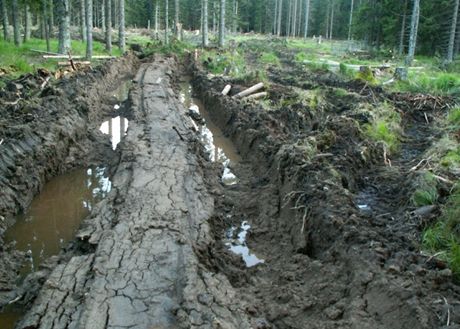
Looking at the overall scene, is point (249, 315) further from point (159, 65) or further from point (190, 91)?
point (159, 65)

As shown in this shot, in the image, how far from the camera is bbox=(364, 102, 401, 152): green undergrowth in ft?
32.7

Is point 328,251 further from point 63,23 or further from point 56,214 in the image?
point 63,23

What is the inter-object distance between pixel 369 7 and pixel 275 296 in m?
32.9

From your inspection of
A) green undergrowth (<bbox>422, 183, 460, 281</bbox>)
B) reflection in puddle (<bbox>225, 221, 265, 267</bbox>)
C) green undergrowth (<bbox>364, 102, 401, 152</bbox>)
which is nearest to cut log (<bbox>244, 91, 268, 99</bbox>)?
green undergrowth (<bbox>364, 102, 401, 152</bbox>)

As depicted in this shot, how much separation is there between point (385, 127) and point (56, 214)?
7.34 m

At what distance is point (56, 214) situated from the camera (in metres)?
7.99

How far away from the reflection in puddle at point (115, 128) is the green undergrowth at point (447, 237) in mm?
8228

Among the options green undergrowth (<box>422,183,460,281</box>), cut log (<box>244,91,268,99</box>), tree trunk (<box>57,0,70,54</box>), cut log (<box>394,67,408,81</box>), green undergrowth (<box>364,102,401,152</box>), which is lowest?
green undergrowth (<box>422,183,460,281</box>)

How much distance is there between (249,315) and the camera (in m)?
4.75

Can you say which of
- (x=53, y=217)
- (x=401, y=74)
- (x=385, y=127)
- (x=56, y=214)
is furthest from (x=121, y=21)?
(x=53, y=217)

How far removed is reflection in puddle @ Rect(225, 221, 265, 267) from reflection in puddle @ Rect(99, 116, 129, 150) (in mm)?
5588

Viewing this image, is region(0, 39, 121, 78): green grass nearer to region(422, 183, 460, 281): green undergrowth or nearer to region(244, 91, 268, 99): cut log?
region(244, 91, 268, 99): cut log

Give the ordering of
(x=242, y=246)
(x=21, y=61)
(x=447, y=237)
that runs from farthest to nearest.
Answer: (x=21, y=61) → (x=242, y=246) → (x=447, y=237)

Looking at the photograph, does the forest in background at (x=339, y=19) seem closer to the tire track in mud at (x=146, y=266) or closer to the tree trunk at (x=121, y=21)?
the tree trunk at (x=121, y=21)
